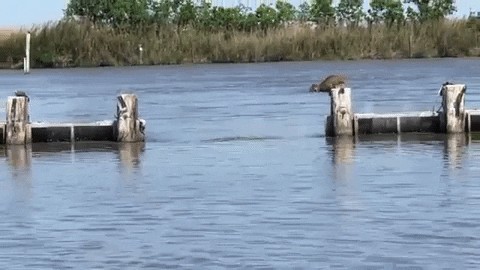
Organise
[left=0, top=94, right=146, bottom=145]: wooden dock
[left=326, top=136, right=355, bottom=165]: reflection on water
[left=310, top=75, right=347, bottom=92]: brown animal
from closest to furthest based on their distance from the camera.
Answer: [left=326, top=136, right=355, bottom=165]: reflection on water
[left=0, top=94, right=146, bottom=145]: wooden dock
[left=310, top=75, right=347, bottom=92]: brown animal

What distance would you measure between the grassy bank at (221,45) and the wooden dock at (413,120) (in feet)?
128

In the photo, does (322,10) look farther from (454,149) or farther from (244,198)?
(244,198)

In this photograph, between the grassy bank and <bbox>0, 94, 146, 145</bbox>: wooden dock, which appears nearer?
<bbox>0, 94, 146, 145</bbox>: wooden dock

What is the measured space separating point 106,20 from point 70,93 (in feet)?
111

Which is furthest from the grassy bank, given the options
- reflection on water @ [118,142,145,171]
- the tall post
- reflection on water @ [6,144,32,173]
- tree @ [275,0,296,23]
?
reflection on water @ [6,144,32,173]

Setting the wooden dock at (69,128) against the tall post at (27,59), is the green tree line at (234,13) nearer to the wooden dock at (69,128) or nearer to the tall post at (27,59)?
the tall post at (27,59)

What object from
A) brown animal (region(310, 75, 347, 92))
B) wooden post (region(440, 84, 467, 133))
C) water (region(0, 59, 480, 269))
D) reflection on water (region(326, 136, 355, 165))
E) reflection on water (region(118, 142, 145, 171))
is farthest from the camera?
brown animal (region(310, 75, 347, 92))

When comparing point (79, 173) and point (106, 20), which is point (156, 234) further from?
point (106, 20)

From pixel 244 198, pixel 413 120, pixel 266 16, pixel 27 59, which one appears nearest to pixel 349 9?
pixel 266 16

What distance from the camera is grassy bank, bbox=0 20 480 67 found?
61.3m

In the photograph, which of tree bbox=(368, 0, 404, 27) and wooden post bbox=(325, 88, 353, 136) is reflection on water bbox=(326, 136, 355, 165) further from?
tree bbox=(368, 0, 404, 27)

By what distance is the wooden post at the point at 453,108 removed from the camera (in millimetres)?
21406

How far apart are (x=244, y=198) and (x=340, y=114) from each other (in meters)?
6.27

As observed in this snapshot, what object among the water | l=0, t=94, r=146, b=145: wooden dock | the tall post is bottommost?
the water
